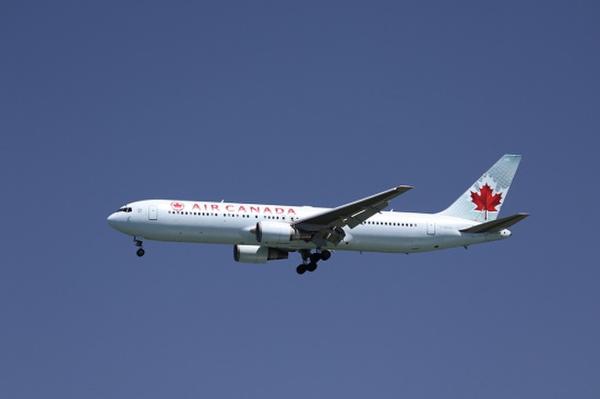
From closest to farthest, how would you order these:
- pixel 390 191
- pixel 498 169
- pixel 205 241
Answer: pixel 390 191 → pixel 205 241 → pixel 498 169

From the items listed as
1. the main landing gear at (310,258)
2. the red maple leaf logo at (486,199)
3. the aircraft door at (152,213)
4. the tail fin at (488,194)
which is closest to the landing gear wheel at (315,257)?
the main landing gear at (310,258)

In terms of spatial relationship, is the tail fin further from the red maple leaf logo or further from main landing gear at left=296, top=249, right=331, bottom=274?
main landing gear at left=296, top=249, right=331, bottom=274

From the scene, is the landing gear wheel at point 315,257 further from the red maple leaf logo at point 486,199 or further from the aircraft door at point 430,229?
the red maple leaf logo at point 486,199

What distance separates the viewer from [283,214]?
62906 millimetres

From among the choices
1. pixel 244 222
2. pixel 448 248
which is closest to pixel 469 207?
pixel 448 248

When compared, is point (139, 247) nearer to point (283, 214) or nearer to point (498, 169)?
point (283, 214)

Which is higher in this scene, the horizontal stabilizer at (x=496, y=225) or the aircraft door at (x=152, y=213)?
the aircraft door at (x=152, y=213)

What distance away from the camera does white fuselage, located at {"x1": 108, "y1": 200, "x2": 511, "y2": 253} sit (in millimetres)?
60938

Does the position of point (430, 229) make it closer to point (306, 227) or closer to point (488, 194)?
point (488, 194)

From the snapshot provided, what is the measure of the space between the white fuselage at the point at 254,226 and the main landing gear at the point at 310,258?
33.7 inches

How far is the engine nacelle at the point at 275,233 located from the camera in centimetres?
6075

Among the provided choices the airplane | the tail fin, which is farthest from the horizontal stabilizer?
the tail fin

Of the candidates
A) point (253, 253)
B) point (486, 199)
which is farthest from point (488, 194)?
point (253, 253)

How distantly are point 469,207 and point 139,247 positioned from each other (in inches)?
800
